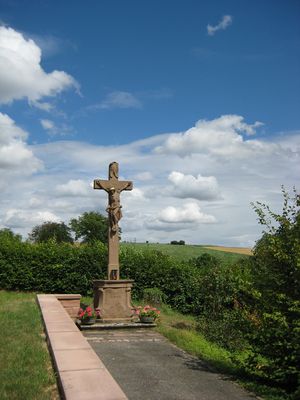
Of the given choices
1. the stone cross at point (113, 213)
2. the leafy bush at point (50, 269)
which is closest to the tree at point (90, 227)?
the leafy bush at point (50, 269)

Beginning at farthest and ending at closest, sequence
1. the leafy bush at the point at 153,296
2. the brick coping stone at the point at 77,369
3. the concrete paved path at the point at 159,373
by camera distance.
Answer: the leafy bush at the point at 153,296 < the concrete paved path at the point at 159,373 < the brick coping stone at the point at 77,369

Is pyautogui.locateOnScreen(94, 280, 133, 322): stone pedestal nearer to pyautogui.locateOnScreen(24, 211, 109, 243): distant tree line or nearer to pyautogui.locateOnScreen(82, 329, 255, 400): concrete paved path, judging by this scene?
pyautogui.locateOnScreen(82, 329, 255, 400): concrete paved path

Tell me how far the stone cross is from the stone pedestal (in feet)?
1.89

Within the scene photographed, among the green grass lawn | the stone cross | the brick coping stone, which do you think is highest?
the stone cross

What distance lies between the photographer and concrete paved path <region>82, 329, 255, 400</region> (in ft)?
17.5

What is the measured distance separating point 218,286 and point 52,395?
10.8 m

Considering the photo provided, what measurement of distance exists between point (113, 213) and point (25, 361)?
6985 millimetres

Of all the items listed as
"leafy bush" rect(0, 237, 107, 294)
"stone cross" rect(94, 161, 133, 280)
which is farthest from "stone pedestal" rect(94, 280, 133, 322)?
"leafy bush" rect(0, 237, 107, 294)

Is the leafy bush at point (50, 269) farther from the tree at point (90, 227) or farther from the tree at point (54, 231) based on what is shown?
the tree at point (54, 231)

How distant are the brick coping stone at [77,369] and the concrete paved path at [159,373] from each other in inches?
23.6

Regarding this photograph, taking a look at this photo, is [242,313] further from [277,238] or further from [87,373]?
[87,373]

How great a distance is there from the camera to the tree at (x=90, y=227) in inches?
2388

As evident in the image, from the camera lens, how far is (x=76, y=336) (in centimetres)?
696

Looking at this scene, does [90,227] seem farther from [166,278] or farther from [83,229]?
[166,278]
